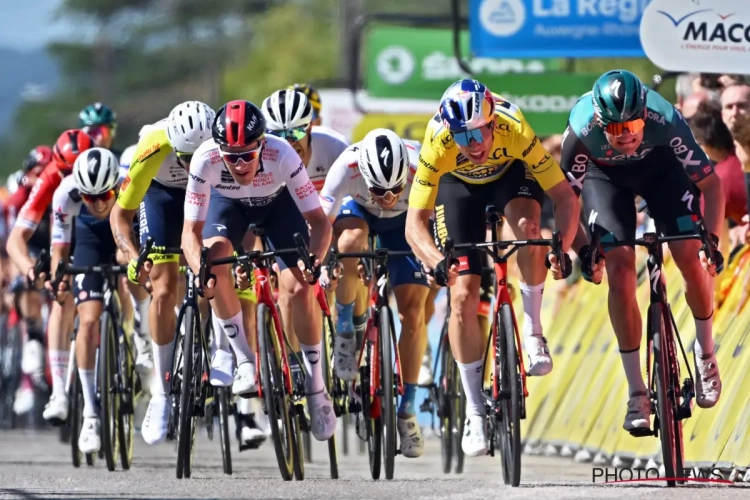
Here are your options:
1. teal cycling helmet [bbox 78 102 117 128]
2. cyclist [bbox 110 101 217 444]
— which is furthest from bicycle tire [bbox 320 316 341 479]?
teal cycling helmet [bbox 78 102 117 128]

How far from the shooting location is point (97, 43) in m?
91.2

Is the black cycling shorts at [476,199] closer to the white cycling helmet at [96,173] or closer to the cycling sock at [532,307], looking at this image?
the cycling sock at [532,307]

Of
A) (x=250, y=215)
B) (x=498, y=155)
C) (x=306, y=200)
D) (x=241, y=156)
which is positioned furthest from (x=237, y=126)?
(x=498, y=155)

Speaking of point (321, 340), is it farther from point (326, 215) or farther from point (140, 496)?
point (140, 496)

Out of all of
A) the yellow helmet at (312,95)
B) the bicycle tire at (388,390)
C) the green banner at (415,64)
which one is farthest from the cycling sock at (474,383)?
the green banner at (415,64)

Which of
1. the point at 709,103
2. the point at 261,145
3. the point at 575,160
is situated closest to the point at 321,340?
the point at 261,145

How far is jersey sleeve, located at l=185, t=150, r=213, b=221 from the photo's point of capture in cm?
1022

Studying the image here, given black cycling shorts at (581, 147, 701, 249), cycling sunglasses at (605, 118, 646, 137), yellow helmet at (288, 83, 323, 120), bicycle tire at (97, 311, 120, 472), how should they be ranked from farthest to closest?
1. yellow helmet at (288, 83, 323, 120)
2. bicycle tire at (97, 311, 120, 472)
3. black cycling shorts at (581, 147, 701, 249)
4. cycling sunglasses at (605, 118, 646, 137)

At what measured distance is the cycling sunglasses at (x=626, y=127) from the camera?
30.1 ft

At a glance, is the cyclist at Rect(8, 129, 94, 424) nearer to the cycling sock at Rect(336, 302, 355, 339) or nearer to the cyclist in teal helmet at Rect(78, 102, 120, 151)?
the cyclist in teal helmet at Rect(78, 102, 120, 151)

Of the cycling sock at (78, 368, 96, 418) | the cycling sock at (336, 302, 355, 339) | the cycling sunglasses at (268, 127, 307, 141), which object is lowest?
the cycling sock at (78, 368, 96, 418)

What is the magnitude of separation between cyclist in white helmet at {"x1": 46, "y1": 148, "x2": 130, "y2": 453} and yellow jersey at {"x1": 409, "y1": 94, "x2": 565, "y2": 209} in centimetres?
343

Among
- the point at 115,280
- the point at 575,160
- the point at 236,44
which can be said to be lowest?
the point at 115,280

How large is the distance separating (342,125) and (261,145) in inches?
499
